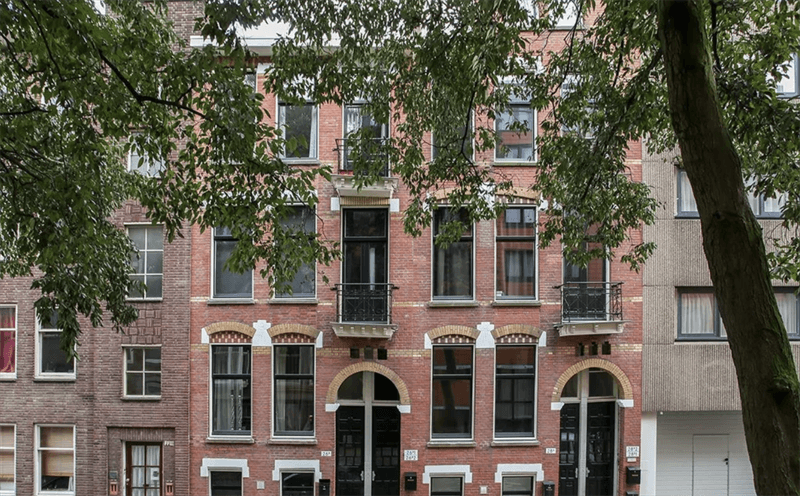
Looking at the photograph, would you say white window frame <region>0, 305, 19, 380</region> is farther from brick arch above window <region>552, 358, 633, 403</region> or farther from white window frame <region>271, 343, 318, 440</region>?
brick arch above window <region>552, 358, 633, 403</region>

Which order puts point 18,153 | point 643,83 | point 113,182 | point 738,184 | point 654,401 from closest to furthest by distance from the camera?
point 738,184
point 18,153
point 643,83
point 113,182
point 654,401

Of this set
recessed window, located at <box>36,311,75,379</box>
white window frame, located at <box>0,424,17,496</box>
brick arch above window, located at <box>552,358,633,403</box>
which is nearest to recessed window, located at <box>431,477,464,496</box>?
brick arch above window, located at <box>552,358,633,403</box>

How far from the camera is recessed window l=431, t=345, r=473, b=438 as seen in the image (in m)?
13.4

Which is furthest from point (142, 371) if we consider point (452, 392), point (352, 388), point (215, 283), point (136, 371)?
point (452, 392)

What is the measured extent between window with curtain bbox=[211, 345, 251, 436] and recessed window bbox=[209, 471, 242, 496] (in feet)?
3.14

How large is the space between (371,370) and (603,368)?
207 inches

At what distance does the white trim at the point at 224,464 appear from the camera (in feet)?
43.3

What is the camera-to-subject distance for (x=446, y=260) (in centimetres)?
1360

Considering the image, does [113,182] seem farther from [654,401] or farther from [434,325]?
[654,401]

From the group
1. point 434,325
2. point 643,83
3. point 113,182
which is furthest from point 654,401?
point 113,182

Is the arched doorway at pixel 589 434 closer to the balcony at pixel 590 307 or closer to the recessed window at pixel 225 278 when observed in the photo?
the balcony at pixel 590 307

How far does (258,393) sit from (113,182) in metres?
6.02

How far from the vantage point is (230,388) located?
44.4ft

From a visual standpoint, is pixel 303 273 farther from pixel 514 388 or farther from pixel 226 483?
pixel 514 388
